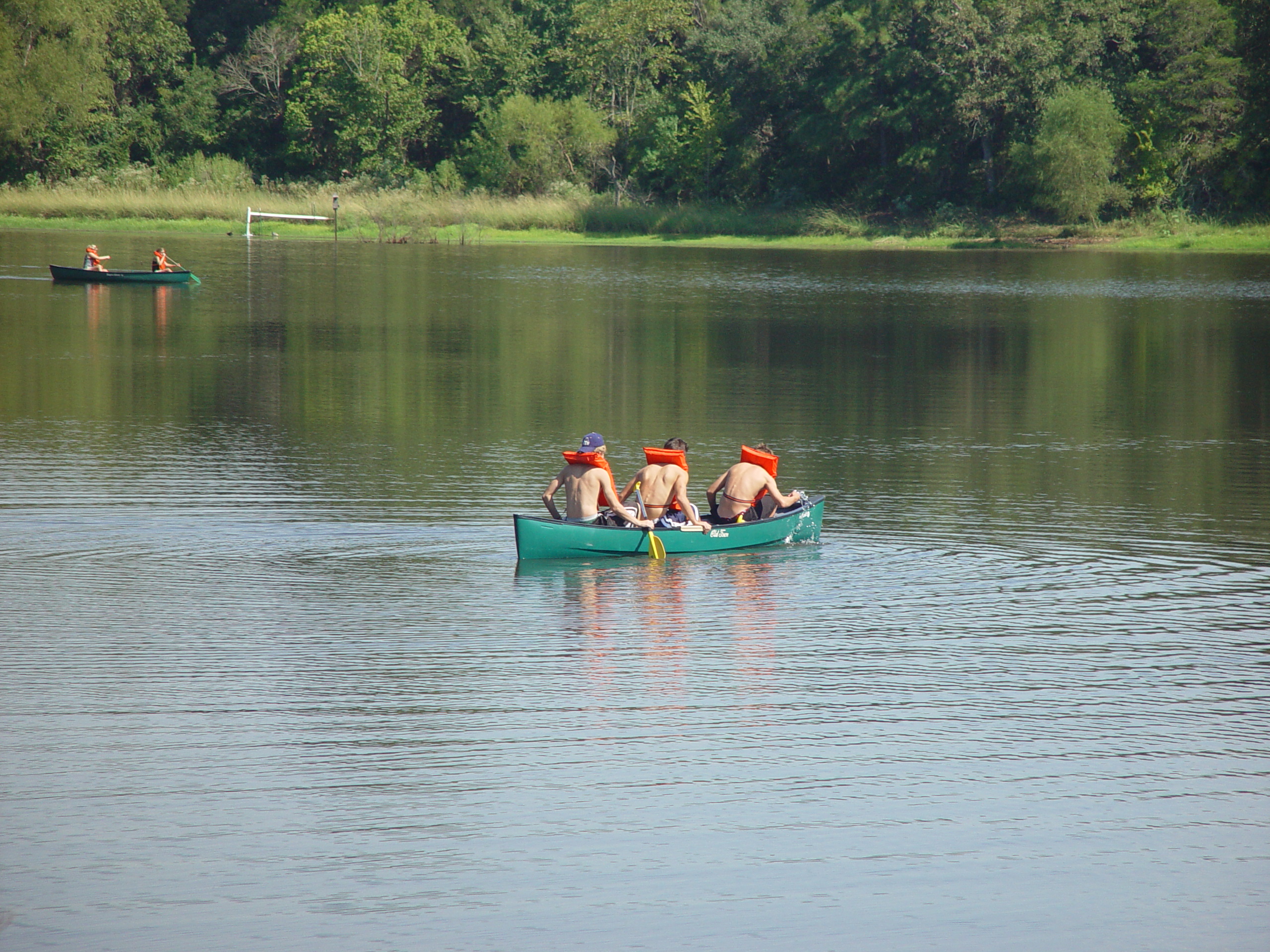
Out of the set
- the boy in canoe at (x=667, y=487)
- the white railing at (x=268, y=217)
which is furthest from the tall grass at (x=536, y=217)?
the boy in canoe at (x=667, y=487)

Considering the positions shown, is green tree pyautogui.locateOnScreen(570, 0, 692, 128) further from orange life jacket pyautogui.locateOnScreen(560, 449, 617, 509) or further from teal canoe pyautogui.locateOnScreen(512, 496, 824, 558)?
orange life jacket pyautogui.locateOnScreen(560, 449, 617, 509)

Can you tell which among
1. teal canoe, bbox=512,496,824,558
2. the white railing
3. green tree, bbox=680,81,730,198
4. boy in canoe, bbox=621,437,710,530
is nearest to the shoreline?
the white railing

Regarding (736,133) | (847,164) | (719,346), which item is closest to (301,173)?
(736,133)

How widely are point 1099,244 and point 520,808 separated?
71.2 m

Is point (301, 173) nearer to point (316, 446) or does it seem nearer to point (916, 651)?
point (316, 446)

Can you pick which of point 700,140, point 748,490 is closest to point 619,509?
point 748,490

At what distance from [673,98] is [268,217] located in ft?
89.7

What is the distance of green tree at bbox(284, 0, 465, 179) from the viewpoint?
8781cm

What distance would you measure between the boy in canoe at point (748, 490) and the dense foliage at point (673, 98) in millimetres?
61182

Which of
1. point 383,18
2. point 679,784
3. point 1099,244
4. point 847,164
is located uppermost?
point 383,18

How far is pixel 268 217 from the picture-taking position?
76875 mm

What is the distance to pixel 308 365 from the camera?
30.3 meters

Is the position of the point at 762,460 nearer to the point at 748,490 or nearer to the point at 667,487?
the point at 748,490

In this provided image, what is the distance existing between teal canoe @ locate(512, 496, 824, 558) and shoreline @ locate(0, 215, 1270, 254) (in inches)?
2367
